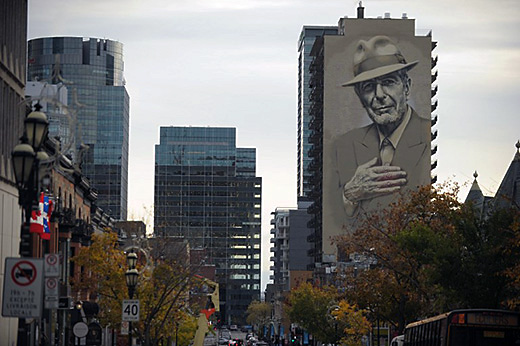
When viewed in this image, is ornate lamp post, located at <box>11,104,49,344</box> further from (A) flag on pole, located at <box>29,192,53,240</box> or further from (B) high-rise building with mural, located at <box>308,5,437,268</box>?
(B) high-rise building with mural, located at <box>308,5,437,268</box>

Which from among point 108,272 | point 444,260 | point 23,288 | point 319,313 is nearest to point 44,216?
point 108,272

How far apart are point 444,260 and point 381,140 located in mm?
118093

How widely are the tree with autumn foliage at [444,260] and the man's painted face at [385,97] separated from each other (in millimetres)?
104203

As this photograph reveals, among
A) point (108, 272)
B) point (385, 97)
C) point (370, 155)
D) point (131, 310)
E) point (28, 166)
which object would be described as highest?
point (385, 97)

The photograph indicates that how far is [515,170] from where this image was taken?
70062 mm

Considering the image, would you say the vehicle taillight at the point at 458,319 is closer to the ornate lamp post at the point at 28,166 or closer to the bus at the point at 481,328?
the bus at the point at 481,328

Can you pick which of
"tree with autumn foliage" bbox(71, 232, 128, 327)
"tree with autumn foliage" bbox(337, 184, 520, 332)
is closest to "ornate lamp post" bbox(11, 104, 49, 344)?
"tree with autumn foliage" bbox(337, 184, 520, 332)

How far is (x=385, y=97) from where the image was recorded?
167125 mm

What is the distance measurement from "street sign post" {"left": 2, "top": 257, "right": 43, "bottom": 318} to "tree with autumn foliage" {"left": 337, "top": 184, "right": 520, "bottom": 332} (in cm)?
2247

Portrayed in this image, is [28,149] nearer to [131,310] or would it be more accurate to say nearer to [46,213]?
[131,310]

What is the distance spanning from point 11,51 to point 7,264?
1669cm

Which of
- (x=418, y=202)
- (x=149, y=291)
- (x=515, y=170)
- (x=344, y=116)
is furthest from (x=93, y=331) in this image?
(x=344, y=116)

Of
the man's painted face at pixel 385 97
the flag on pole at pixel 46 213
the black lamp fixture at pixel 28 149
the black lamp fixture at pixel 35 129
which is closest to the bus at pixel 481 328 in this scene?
the black lamp fixture at pixel 28 149

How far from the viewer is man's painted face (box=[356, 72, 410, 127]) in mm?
166375
